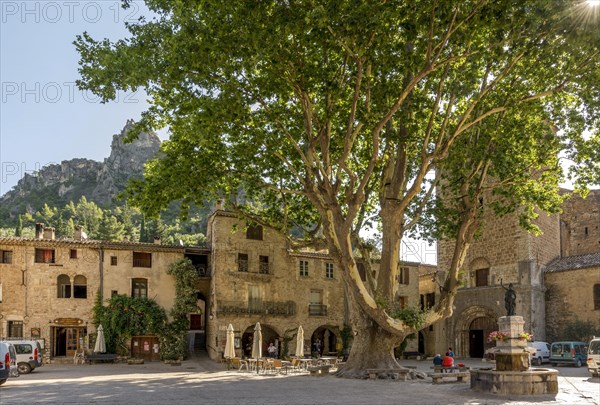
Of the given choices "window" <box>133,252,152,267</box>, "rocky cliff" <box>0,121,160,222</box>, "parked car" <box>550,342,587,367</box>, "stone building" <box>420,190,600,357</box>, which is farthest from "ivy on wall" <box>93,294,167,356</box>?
"rocky cliff" <box>0,121,160,222</box>

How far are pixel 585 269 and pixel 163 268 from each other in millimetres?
25427

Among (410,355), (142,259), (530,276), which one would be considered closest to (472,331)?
(410,355)

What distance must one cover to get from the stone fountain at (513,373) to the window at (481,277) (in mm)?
24275

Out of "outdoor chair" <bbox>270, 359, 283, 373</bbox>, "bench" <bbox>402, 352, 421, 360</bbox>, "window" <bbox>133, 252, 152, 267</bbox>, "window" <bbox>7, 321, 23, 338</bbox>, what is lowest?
"bench" <bbox>402, 352, 421, 360</bbox>

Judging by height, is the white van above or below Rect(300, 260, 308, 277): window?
below

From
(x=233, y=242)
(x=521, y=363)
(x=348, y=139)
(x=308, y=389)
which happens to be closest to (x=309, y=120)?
(x=348, y=139)

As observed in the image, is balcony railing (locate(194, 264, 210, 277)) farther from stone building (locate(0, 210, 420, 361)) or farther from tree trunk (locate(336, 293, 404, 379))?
tree trunk (locate(336, 293, 404, 379))

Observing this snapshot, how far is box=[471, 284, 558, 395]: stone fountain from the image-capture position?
56.7 ft

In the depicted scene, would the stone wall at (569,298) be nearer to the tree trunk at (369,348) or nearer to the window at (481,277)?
the window at (481,277)

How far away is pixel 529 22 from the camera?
1814cm

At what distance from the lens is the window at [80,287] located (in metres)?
36.4

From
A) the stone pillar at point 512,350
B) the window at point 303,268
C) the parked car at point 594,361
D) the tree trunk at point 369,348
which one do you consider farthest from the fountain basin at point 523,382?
the window at point 303,268

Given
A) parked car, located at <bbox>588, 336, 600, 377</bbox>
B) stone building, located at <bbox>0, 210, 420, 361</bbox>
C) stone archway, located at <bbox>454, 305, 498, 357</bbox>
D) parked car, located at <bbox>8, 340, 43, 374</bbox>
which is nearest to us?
parked car, located at <bbox>588, 336, 600, 377</bbox>

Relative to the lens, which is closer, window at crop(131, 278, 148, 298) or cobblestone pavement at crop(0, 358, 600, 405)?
cobblestone pavement at crop(0, 358, 600, 405)
